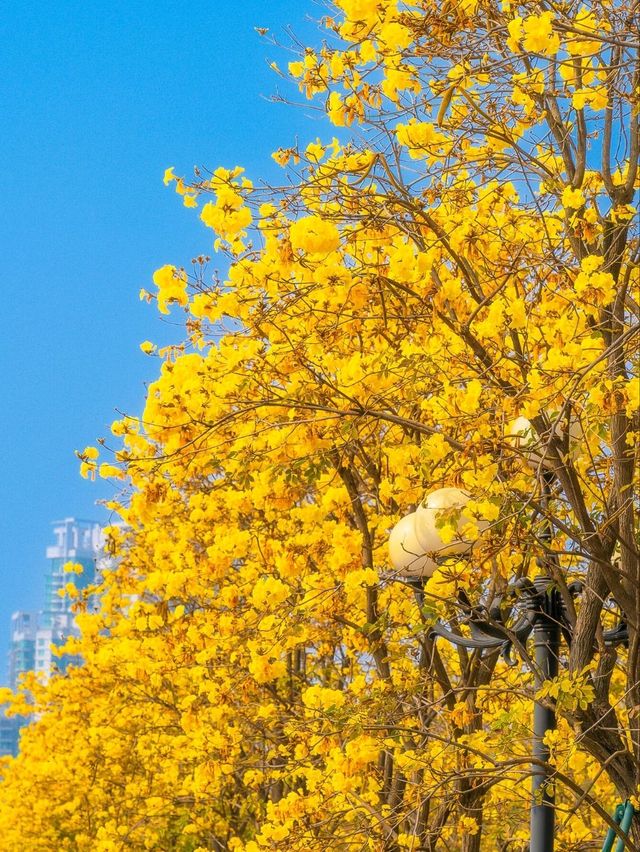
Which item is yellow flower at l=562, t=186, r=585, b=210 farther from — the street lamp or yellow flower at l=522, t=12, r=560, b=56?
the street lamp

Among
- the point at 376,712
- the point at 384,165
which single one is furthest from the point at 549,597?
the point at 384,165

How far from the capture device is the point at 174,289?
211 inches

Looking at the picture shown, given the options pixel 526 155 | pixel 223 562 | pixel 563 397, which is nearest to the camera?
pixel 563 397

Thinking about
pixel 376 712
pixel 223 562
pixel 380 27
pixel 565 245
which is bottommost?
pixel 376 712

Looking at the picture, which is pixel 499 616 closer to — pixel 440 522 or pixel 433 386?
pixel 440 522

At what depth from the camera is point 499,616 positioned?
14.7ft

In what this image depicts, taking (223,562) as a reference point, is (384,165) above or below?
above

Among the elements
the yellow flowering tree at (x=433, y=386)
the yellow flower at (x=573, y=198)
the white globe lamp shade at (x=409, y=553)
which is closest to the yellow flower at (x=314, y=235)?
the yellow flowering tree at (x=433, y=386)

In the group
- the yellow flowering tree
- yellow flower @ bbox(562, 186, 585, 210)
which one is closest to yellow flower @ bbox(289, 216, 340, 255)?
the yellow flowering tree

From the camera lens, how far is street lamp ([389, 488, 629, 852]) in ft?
13.9

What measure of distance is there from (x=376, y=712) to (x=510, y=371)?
1.56 meters

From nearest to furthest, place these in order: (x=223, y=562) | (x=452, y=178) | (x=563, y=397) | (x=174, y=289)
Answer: (x=563, y=397), (x=174, y=289), (x=452, y=178), (x=223, y=562)

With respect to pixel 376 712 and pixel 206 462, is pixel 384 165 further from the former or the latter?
pixel 376 712

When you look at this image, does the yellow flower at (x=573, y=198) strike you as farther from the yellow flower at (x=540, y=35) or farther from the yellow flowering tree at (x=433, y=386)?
the yellow flower at (x=540, y=35)
